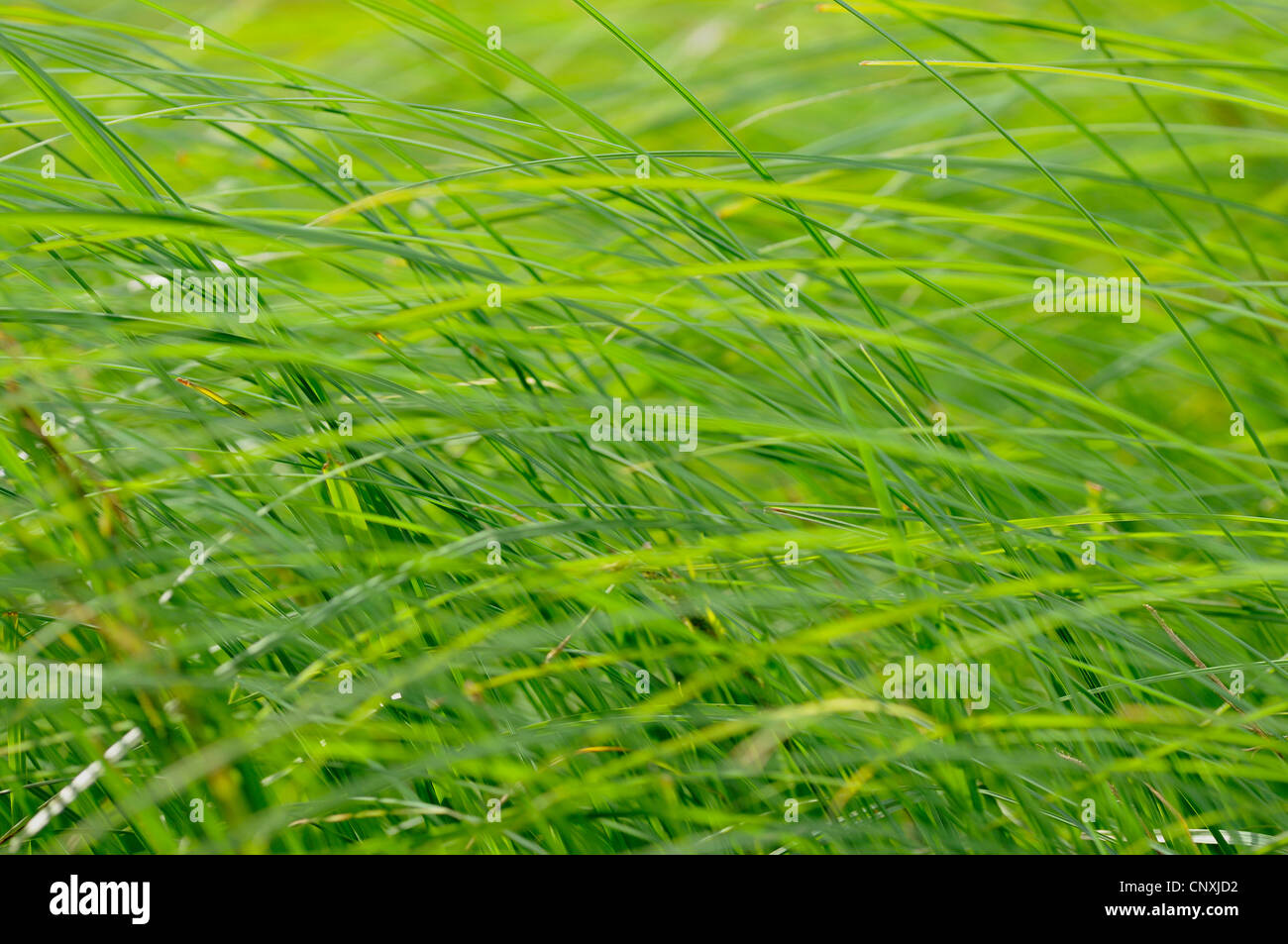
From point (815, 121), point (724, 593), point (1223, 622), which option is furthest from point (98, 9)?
point (1223, 622)

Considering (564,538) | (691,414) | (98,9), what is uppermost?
(98,9)

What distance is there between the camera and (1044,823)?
35.9 inches

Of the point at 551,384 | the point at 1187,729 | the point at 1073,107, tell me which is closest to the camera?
the point at 1187,729

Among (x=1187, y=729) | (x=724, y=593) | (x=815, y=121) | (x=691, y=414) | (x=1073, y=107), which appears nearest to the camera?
(x=1187, y=729)

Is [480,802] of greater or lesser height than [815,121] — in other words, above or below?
below

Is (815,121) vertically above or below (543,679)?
above

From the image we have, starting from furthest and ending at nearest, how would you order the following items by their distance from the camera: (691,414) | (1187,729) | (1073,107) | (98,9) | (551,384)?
(98,9) → (1073,107) → (551,384) → (691,414) → (1187,729)

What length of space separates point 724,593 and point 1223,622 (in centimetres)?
60

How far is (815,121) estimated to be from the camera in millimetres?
2254

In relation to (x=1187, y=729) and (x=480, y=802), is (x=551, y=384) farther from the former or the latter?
(x=1187, y=729)

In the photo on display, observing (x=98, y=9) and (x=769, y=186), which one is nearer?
(x=769, y=186)

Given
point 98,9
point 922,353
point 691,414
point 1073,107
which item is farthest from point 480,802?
point 98,9

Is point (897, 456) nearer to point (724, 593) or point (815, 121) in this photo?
point (724, 593)

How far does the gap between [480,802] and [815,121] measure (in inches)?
70.6
